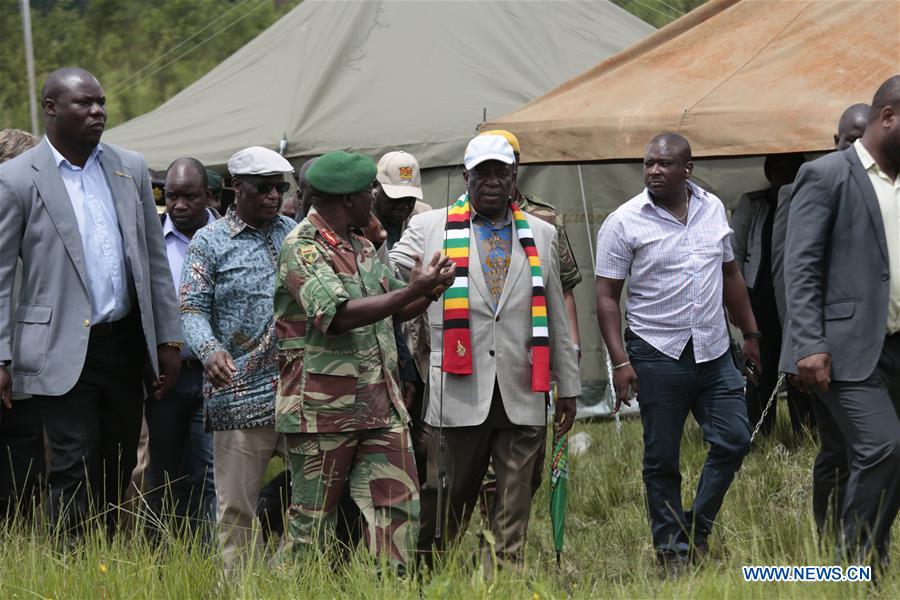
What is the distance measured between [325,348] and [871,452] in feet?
7.13

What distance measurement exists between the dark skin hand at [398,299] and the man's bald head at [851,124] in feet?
8.55

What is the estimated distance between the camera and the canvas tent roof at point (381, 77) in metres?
12.2

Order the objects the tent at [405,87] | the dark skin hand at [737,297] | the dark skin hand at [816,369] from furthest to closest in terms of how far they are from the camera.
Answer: the tent at [405,87] < the dark skin hand at [737,297] < the dark skin hand at [816,369]

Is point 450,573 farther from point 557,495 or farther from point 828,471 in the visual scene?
point 828,471

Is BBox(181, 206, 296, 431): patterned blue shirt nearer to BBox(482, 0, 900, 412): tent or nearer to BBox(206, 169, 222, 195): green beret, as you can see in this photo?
BBox(206, 169, 222, 195): green beret

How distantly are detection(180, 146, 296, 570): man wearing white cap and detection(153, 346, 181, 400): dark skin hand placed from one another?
0.17 m

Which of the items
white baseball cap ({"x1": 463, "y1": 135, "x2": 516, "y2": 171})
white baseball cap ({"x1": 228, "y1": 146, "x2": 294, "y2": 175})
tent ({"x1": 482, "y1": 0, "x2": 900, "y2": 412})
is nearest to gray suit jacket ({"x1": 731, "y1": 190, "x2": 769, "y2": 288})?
tent ({"x1": 482, "y1": 0, "x2": 900, "y2": 412})

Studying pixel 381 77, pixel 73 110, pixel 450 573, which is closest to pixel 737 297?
pixel 450 573

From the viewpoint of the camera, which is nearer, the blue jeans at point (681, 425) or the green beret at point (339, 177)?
the green beret at point (339, 177)

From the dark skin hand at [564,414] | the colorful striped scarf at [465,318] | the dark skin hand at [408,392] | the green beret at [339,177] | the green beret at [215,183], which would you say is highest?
the green beret at [215,183]

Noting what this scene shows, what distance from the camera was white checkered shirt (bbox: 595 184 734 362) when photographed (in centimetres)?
660

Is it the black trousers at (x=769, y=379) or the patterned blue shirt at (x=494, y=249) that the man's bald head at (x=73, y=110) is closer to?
the patterned blue shirt at (x=494, y=249)

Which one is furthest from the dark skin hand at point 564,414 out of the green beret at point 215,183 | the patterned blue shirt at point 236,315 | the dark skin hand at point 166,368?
the green beret at point 215,183

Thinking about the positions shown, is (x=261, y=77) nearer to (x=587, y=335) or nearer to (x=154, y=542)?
(x=587, y=335)
